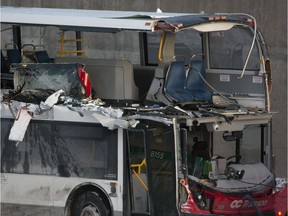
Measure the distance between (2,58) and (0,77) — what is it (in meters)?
0.77

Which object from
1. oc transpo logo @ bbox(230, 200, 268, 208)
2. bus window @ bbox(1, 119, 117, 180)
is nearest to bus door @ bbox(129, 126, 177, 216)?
bus window @ bbox(1, 119, 117, 180)

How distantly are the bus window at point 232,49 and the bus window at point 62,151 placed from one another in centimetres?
237

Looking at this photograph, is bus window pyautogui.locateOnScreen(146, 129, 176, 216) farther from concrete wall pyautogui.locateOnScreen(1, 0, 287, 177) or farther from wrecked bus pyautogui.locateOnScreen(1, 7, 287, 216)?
concrete wall pyautogui.locateOnScreen(1, 0, 287, 177)

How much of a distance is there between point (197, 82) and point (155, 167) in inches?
65.3

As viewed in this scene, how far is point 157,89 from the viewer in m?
13.3

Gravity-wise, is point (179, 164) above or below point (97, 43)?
below

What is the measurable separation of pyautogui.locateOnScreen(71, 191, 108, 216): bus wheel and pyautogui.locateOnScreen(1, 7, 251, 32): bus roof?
2218mm

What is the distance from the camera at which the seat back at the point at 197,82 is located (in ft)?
43.9

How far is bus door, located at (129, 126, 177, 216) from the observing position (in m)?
12.4

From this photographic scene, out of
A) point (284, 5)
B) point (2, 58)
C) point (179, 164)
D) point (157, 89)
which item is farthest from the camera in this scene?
point (284, 5)

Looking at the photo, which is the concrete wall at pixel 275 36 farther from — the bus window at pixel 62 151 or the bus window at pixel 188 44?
the bus window at pixel 62 151

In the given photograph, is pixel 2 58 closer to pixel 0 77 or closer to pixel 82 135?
pixel 0 77

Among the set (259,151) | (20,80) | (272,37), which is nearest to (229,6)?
(272,37)

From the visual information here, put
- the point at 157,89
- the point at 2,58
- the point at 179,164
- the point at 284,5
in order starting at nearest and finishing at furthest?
the point at 179,164
the point at 157,89
the point at 2,58
the point at 284,5
